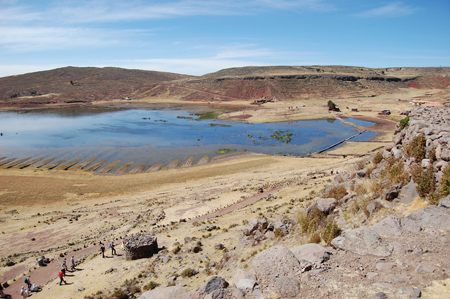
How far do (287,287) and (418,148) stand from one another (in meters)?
8.62

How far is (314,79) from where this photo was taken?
149 m

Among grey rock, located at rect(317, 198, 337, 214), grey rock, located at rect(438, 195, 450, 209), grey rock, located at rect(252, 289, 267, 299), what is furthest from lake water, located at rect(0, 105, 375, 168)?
grey rock, located at rect(438, 195, 450, 209)

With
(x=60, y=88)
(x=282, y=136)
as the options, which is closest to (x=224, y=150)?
(x=282, y=136)

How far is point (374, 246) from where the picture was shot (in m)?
8.00

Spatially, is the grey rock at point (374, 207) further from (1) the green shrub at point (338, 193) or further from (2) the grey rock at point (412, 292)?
(2) the grey rock at point (412, 292)

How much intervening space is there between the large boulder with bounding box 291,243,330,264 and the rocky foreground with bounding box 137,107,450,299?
0.09ft

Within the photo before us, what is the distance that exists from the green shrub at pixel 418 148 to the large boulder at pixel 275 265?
23.8ft

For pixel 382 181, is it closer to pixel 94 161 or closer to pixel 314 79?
pixel 94 161

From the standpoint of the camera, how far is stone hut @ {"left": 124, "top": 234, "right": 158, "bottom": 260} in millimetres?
15703

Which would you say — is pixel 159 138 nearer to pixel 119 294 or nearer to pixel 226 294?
pixel 119 294

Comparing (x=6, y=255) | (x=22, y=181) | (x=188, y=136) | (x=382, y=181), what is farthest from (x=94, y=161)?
(x=382, y=181)

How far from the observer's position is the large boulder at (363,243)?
25.8 feet

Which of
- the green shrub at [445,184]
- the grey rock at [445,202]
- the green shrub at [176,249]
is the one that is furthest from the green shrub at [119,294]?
the green shrub at [445,184]

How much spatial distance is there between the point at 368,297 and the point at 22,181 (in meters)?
45.7
